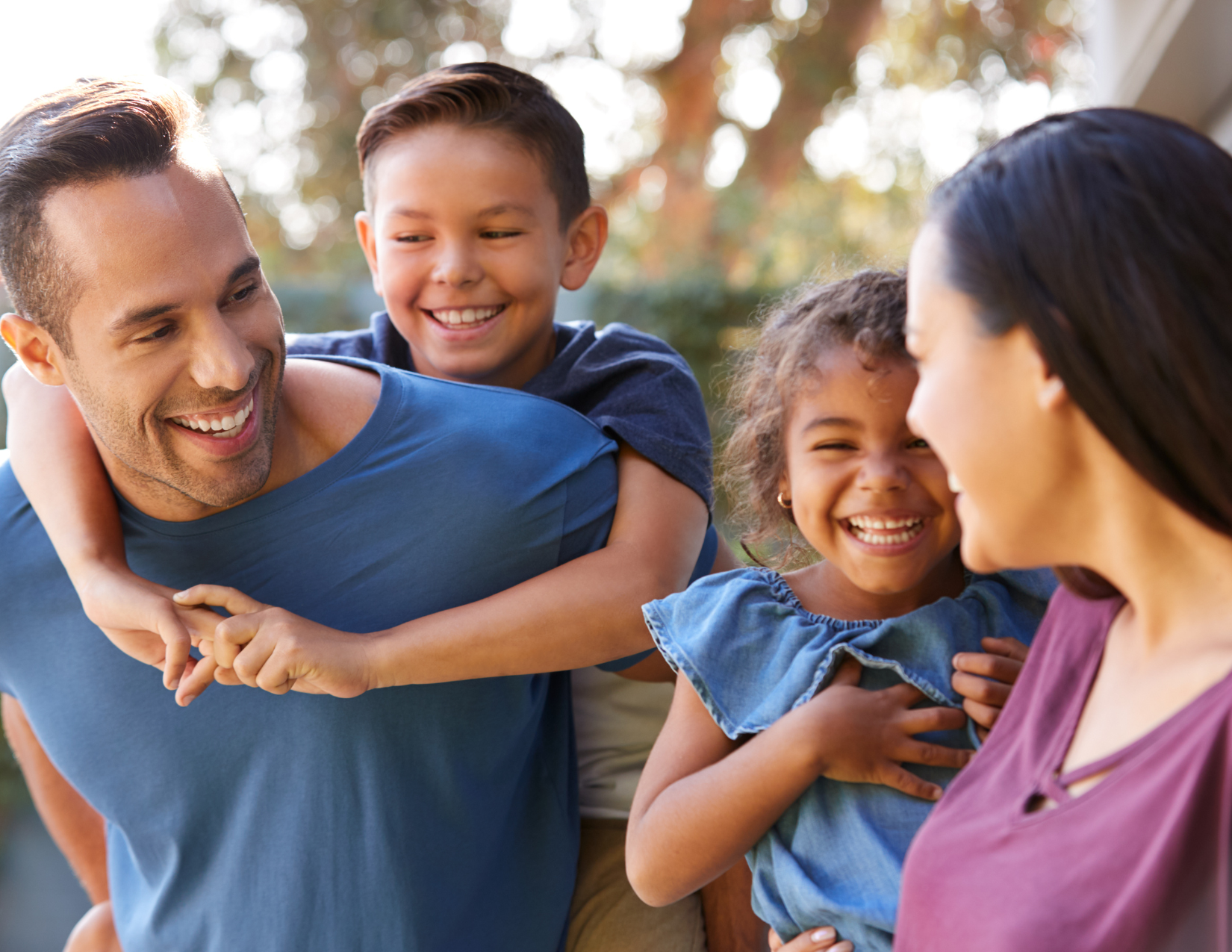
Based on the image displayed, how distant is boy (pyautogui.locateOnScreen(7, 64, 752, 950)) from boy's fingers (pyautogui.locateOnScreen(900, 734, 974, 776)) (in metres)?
0.46

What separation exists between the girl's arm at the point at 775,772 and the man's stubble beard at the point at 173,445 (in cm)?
79

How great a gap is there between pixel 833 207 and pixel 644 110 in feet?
8.65

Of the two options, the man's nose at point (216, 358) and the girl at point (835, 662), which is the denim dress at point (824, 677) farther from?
the man's nose at point (216, 358)

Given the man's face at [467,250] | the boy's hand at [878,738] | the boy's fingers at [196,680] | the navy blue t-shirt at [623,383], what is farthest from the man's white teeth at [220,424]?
the boy's hand at [878,738]

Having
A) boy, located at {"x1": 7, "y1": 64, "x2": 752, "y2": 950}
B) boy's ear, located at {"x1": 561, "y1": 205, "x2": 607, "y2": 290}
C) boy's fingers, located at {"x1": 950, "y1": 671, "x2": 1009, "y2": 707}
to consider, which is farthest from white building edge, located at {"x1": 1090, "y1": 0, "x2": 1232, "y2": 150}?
boy's fingers, located at {"x1": 950, "y1": 671, "x2": 1009, "y2": 707}

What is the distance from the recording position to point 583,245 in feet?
8.23

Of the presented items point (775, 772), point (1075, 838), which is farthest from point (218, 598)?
point (1075, 838)

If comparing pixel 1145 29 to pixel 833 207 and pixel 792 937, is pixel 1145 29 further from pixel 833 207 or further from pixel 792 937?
pixel 833 207

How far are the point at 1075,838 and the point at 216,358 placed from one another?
125 cm

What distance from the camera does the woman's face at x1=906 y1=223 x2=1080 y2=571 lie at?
938 mm

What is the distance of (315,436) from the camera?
→ 5.81 ft

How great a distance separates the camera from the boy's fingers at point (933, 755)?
54.6 inches

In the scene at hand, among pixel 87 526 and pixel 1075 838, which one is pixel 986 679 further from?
pixel 87 526

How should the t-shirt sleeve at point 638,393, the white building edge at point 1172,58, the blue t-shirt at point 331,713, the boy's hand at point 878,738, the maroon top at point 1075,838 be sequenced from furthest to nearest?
1. the white building edge at point 1172,58
2. the t-shirt sleeve at point 638,393
3. the blue t-shirt at point 331,713
4. the boy's hand at point 878,738
5. the maroon top at point 1075,838
